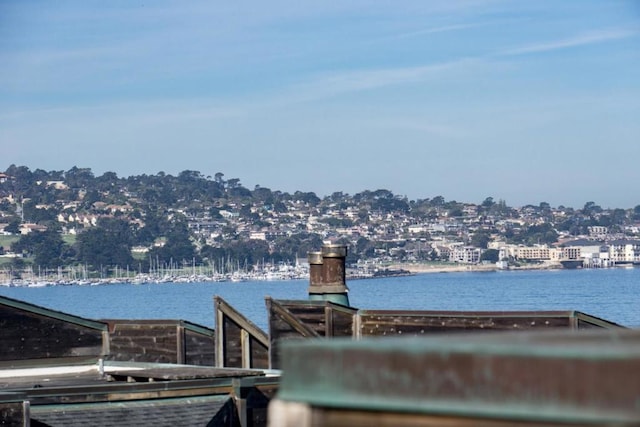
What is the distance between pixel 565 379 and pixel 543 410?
7cm

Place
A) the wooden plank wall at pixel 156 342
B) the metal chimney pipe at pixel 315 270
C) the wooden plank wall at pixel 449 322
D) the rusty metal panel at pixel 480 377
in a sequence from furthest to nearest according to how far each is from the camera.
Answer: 1. the metal chimney pipe at pixel 315 270
2. the wooden plank wall at pixel 156 342
3. the wooden plank wall at pixel 449 322
4. the rusty metal panel at pixel 480 377

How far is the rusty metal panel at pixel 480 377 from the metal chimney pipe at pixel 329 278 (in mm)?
18511

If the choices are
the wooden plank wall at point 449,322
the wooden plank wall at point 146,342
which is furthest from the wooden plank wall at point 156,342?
the wooden plank wall at point 449,322

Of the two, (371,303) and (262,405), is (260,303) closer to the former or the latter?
(371,303)

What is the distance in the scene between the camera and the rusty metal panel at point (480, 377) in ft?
8.05

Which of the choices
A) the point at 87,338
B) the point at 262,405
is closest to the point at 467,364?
the point at 262,405

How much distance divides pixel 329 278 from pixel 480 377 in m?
19.0

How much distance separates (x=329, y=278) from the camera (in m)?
21.6

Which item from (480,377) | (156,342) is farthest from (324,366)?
(156,342)

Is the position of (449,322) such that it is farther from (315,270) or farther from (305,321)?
(315,270)

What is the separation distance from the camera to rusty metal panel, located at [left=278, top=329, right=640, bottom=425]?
2455 millimetres

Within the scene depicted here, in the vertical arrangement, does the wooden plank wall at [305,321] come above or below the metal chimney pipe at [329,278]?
below

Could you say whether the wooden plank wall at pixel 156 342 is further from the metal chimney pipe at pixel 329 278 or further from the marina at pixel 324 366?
the metal chimney pipe at pixel 329 278

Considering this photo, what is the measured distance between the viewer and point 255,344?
20297 millimetres
